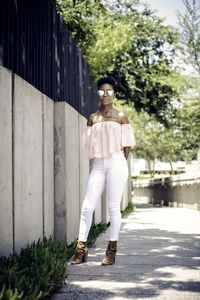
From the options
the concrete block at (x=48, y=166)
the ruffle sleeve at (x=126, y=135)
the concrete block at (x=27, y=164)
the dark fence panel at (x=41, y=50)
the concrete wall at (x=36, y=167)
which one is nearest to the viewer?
the concrete wall at (x=36, y=167)

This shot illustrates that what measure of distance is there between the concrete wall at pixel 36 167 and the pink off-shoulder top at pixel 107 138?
58 centimetres

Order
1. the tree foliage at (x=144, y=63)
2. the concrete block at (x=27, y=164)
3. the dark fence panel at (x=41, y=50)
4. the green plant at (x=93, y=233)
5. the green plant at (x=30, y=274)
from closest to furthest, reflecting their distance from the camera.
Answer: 1. the green plant at (x=30, y=274)
2. the concrete block at (x=27, y=164)
3. the dark fence panel at (x=41, y=50)
4. the green plant at (x=93, y=233)
5. the tree foliage at (x=144, y=63)

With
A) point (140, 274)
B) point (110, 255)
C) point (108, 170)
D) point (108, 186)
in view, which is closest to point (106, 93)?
point (108, 170)

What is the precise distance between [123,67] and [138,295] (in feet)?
55.3

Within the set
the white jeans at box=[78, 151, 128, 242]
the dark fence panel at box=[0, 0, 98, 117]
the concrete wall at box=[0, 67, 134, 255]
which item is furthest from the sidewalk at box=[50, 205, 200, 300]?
the dark fence panel at box=[0, 0, 98, 117]

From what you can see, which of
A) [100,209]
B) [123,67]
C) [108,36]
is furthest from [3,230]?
[123,67]

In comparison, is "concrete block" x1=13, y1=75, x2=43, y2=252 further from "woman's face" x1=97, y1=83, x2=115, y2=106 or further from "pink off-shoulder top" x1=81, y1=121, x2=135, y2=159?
"woman's face" x1=97, y1=83, x2=115, y2=106

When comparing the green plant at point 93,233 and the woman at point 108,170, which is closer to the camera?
the woman at point 108,170

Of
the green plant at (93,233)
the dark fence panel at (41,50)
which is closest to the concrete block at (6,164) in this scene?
the dark fence panel at (41,50)

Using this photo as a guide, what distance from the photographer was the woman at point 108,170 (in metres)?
4.74

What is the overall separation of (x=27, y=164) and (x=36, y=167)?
33 cm

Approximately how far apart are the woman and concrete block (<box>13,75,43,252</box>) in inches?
19.8

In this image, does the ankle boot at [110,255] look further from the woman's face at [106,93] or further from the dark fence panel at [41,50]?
the dark fence panel at [41,50]

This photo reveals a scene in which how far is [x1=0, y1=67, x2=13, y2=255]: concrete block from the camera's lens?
3828 millimetres
